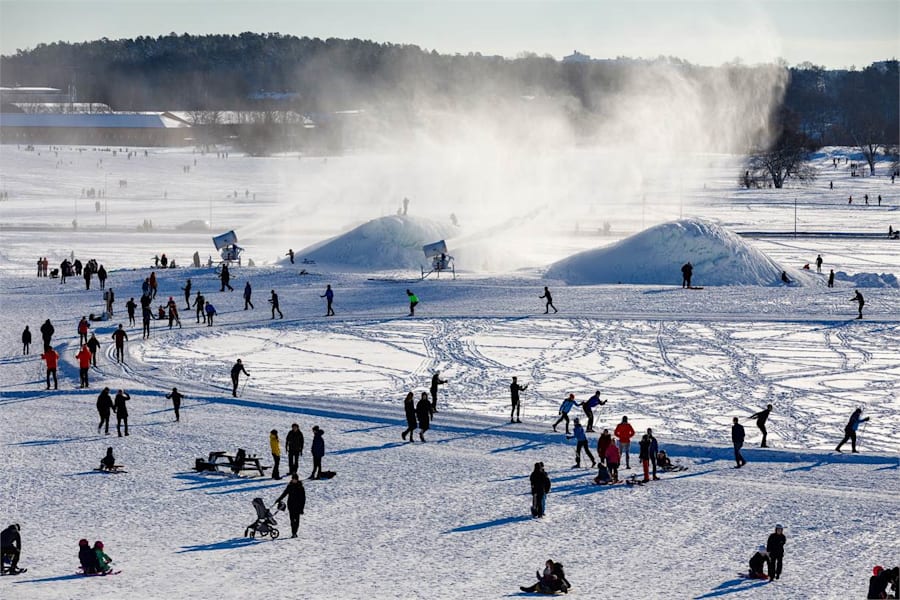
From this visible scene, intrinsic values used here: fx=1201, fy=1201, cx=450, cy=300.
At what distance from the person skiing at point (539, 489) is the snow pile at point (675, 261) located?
80.9 ft

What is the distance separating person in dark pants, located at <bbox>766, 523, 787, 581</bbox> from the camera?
46.6 feet

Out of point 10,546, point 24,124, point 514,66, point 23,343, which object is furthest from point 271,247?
point 24,124

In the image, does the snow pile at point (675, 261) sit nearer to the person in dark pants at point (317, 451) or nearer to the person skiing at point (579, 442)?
the person skiing at point (579, 442)

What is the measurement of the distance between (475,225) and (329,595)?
43003 millimetres

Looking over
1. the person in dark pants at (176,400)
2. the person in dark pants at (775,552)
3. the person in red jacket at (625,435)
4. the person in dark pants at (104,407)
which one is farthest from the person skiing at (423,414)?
the person in dark pants at (775,552)

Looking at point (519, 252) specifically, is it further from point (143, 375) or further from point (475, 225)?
point (143, 375)

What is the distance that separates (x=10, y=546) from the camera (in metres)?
14.2

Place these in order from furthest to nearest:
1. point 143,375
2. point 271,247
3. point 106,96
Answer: point 106,96 → point 271,247 → point 143,375

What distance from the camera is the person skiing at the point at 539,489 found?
648 inches

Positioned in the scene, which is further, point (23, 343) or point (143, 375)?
point (23, 343)

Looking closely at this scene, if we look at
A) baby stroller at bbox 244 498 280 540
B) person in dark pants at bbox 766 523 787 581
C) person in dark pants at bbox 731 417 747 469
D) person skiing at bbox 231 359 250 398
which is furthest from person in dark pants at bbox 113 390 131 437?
person in dark pants at bbox 766 523 787 581

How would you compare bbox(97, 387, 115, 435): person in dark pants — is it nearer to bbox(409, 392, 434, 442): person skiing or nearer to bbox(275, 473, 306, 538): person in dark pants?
bbox(409, 392, 434, 442): person skiing

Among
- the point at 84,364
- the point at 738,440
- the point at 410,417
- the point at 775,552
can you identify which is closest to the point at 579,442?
the point at 738,440

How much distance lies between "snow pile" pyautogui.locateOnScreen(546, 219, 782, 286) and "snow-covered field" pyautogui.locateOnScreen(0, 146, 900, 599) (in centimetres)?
51
